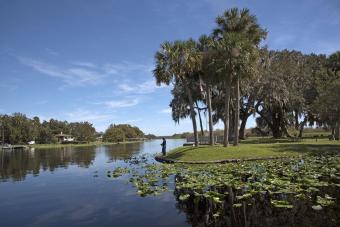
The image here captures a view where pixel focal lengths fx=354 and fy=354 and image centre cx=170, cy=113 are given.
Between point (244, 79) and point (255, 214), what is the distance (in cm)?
2536

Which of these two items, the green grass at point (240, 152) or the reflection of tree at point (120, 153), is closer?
the green grass at point (240, 152)

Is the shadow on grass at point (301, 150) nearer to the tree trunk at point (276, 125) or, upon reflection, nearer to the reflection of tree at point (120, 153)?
the reflection of tree at point (120, 153)

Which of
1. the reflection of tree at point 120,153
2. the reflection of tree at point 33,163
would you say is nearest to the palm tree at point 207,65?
the reflection of tree at point 120,153

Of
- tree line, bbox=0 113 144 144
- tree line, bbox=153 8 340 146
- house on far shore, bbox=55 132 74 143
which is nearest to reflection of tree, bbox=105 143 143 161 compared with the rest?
tree line, bbox=153 8 340 146

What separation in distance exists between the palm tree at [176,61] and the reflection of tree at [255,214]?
24.8 metres

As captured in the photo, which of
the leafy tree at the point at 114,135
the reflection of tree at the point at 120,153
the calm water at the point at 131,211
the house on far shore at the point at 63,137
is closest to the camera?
the calm water at the point at 131,211

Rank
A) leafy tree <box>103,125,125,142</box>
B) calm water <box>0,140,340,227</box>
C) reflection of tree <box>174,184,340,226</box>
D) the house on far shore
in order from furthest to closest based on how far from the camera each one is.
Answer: leafy tree <box>103,125,125,142</box>
the house on far shore
calm water <box>0,140,340,227</box>
reflection of tree <box>174,184,340,226</box>

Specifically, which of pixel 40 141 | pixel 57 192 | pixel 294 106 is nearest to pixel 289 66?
pixel 294 106

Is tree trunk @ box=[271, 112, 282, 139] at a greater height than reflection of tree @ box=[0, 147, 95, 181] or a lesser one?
greater

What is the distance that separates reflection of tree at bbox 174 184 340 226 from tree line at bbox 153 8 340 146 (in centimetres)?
2132

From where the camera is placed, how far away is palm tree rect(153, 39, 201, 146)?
37406 millimetres

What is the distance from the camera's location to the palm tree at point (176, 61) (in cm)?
3741

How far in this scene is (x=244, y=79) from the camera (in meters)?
35.5

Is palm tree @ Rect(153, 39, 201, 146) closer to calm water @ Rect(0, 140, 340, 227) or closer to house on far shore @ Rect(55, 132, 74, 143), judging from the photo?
calm water @ Rect(0, 140, 340, 227)
